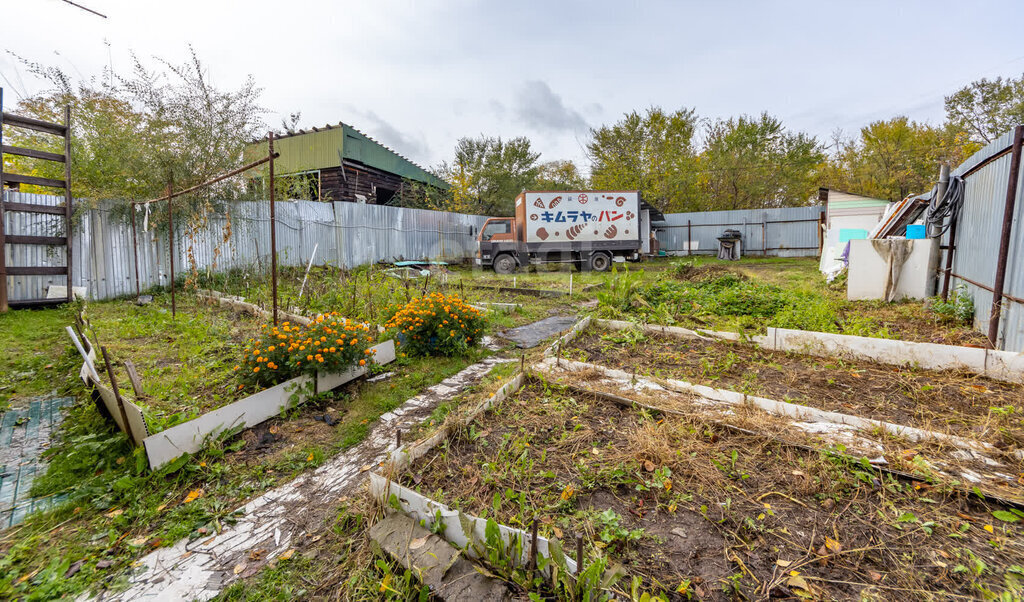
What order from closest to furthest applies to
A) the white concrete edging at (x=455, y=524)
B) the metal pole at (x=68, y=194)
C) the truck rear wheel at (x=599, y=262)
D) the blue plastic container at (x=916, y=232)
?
1. the white concrete edging at (x=455, y=524)
2. the blue plastic container at (x=916, y=232)
3. the metal pole at (x=68, y=194)
4. the truck rear wheel at (x=599, y=262)

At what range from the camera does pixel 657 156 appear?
20641 mm

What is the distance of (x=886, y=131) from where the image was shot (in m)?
18.8

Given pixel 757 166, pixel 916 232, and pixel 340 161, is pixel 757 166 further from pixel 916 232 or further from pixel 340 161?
pixel 340 161

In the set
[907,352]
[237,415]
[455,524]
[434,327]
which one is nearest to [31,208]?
[237,415]

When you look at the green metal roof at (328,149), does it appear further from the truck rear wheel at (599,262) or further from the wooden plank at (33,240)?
the truck rear wheel at (599,262)

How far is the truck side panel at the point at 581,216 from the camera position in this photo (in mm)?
12086

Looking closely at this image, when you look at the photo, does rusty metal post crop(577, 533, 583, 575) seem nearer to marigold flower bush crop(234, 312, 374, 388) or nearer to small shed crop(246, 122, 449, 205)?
marigold flower bush crop(234, 312, 374, 388)

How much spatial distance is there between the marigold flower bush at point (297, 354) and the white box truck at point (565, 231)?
900 centimetres

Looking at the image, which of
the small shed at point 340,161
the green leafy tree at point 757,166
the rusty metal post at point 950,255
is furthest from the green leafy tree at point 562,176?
the rusty metal post at point 950,255

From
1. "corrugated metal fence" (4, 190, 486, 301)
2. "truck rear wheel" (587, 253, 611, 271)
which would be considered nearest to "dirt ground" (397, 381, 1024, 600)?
"corrugated metal fence" (4, 190, 486, 301)

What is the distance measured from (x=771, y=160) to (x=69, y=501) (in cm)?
2482

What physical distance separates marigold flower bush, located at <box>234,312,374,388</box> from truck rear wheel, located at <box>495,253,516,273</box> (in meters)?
9.01

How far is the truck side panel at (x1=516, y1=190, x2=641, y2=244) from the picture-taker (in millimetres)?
12086

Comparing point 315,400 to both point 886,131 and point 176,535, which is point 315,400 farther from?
point 886,131
